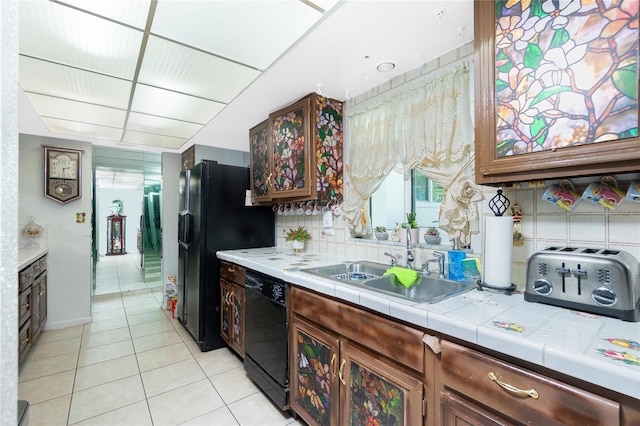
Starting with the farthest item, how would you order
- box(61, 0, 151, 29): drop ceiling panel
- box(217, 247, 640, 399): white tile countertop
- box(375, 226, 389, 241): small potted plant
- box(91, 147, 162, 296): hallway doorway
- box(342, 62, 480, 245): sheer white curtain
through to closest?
box(91, 147, 162, 296): hallway doorway
box(375, 226, 389, 241): small potted plant
box(342, 62, 480, 245): sheer white curtain
box(61, 0, 151, 29): drop ceiling panel
box(217, 247, 640, 399): white tile countertop

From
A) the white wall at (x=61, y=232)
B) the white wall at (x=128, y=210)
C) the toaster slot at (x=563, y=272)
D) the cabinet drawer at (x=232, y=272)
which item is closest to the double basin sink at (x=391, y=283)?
the toaster slot at (x=563, y=272)

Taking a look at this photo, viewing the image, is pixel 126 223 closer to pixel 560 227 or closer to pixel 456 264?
pixel 456 264

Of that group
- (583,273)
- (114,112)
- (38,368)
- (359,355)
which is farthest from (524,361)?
(38,368)

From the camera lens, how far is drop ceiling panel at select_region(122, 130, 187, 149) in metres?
3.23

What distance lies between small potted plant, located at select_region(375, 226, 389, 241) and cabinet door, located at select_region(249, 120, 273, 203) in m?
1.08

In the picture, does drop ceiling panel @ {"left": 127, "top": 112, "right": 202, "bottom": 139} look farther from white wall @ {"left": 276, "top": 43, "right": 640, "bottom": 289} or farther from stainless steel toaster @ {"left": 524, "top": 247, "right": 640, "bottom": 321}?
stainless steel toaster @ {"left": 524, "top": 247, "right": 640, "bottom": 321}

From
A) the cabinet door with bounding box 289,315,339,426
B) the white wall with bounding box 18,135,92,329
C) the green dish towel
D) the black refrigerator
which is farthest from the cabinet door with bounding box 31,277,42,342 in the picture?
the green dish towel

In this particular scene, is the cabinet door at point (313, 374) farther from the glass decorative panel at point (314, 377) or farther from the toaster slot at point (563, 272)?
the toaster slot at point (563, 272)

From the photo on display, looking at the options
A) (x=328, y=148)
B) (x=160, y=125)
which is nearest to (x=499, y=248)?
(x=328, y=148)

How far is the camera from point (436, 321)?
3.40ft

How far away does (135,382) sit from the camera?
2.21 m

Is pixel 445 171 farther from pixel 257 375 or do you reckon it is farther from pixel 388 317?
pixel 257 375

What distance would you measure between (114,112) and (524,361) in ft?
10.8

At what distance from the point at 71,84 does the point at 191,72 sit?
0.95 metres
